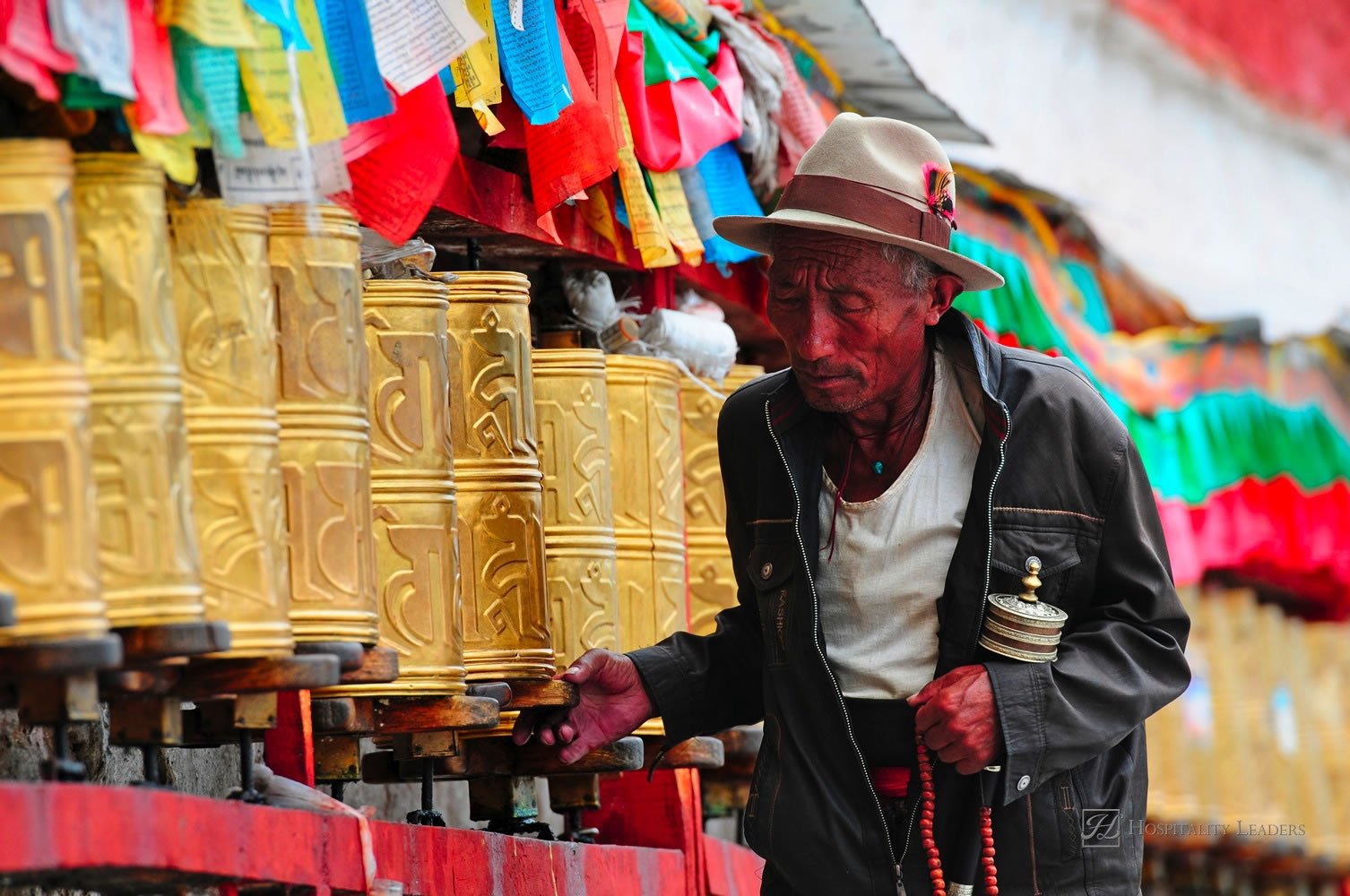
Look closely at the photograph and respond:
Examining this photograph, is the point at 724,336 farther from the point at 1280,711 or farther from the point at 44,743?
the point at 1280,711

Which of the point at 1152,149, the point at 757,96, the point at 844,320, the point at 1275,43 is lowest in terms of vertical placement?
the point at 844,320

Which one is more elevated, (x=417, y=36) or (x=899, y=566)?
(x=417, y=36)

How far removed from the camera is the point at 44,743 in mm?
3602

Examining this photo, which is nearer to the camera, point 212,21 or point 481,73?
point 212,21

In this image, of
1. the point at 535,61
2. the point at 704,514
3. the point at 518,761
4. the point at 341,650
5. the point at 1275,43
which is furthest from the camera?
the point at 1275,43

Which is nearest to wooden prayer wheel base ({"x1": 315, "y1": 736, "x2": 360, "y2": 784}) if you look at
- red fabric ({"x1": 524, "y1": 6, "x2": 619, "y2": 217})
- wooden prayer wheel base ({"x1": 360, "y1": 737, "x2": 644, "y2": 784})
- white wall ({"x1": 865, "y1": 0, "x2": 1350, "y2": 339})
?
wooden prayer wheel base ({"x1": 360, "y1": 737, "x2": 644, "y2": 784})

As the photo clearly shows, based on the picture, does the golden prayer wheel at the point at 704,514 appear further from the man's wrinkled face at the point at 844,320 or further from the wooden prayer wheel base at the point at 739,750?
the man's wrinkled face at the point at 844,320

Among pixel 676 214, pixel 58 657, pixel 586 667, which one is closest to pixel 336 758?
pixel 586 667

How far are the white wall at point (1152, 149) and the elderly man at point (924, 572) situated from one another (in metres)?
3.42

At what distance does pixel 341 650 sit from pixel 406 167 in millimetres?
839

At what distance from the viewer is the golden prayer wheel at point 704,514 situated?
471cm

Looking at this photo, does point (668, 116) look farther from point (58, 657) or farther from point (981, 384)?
point (58, 657)

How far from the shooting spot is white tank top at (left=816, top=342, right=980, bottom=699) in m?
3.24

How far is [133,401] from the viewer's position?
7.81ft
